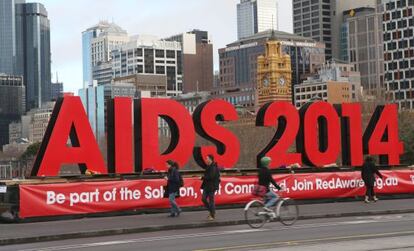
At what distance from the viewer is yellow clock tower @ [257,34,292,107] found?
16688cm

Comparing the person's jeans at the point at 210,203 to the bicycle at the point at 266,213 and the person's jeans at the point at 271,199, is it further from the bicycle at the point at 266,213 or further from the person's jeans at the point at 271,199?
the person's jeans at the point at 271,199

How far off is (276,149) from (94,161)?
8194mm

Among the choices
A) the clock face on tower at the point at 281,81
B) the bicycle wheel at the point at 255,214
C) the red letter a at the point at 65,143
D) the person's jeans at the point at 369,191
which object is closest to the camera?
the bicycle wheel at the point at 255,214

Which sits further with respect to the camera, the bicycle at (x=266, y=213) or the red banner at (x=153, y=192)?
the red banner at (x=153, y=192)

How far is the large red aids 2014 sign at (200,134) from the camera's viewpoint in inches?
1040

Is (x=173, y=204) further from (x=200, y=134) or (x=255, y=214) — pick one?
(x=200, y=134)

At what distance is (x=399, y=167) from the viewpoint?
33812 millimetres

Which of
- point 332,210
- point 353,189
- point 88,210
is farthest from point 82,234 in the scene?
point 353,189

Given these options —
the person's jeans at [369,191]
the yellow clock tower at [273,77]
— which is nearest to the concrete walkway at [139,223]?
the person's jeans at [369,191]

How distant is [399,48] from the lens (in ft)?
608

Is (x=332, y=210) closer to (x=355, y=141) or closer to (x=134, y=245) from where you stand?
(x=355, y=141)

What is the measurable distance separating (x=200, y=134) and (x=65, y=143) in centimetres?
588

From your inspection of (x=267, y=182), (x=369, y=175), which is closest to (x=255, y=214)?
(x=267, y=182)

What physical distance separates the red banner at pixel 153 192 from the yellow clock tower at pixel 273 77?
132981 mm
